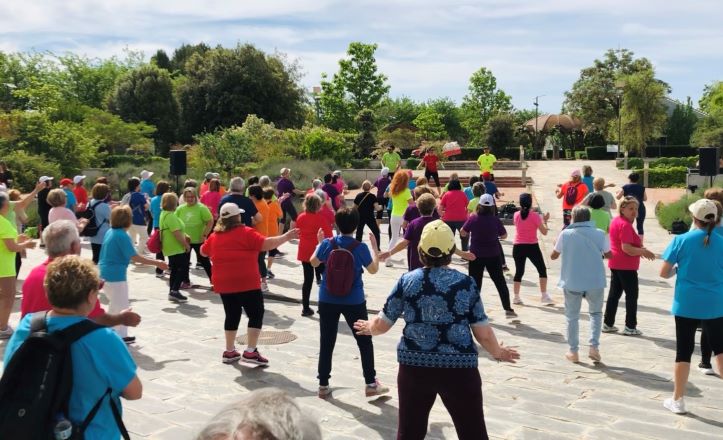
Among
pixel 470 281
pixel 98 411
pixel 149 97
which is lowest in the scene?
pixel 98 411

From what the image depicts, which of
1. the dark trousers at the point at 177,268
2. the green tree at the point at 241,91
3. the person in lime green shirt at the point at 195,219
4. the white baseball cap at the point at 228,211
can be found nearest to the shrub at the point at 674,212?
the person in lime green shirt at the point at 195,219

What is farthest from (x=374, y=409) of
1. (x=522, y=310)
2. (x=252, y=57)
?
(x=252, y=57)

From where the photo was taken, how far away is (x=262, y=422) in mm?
1700

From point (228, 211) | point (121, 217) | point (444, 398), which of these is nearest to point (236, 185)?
point (121, 217)

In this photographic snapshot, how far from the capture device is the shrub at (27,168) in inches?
1134

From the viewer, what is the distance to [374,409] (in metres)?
6.22

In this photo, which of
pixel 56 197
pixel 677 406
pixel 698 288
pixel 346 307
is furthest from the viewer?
pixel 56 197

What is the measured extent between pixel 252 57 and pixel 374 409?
1890 inches

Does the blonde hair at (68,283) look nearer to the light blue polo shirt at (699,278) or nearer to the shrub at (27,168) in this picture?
the light blue polo shirt at (699,278)

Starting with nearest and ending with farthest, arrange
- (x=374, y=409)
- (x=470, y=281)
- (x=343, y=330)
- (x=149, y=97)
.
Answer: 1. (x=470, y=281)
2. (x=374, y=409)
3. (x=343, y=330)
4. (x=149, y=97)

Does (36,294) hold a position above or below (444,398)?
above

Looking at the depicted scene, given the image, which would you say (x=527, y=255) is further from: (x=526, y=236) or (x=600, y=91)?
(x=600, y=91)

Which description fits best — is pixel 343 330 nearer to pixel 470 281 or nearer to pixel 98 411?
pixel 470 281

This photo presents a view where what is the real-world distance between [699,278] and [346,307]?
299cm
